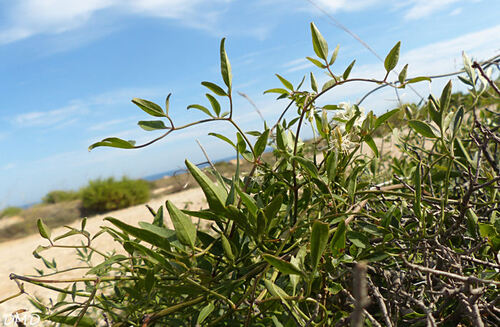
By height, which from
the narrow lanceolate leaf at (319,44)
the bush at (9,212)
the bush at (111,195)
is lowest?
the bush at (111,195)

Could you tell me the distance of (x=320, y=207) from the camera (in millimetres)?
519

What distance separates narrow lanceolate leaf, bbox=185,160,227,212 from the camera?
1.13ft

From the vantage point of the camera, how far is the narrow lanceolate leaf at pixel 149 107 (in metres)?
0.44

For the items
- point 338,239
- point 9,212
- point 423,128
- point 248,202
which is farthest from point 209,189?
point 9,212

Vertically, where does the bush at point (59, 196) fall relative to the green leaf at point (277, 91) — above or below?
above

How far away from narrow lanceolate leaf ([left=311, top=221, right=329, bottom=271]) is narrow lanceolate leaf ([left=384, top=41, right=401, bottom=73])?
0.89 ft

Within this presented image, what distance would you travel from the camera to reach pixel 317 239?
306 mm

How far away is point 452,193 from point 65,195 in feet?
45.7

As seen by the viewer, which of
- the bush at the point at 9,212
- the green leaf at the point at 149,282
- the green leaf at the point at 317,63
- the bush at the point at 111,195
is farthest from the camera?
the bush at the point at 9,212

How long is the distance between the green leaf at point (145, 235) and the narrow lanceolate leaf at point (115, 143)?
0.37 feet

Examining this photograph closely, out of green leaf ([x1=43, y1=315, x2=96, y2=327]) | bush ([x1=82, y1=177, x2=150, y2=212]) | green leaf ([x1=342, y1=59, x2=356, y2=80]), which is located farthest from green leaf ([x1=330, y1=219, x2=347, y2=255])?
bush ([x1=82, y1=177, x2=150, y2=212])

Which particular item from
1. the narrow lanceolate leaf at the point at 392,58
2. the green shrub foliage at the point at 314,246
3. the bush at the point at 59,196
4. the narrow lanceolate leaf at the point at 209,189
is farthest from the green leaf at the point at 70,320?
the bush at the point at 59,196

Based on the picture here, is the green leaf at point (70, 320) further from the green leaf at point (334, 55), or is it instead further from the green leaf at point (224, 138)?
→ the green leaf at point (334, 55)

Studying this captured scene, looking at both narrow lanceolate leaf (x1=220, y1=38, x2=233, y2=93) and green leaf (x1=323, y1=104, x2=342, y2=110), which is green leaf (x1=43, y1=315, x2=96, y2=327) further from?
green leaf (x1=323, y1=104, x2=342, y2=110)
